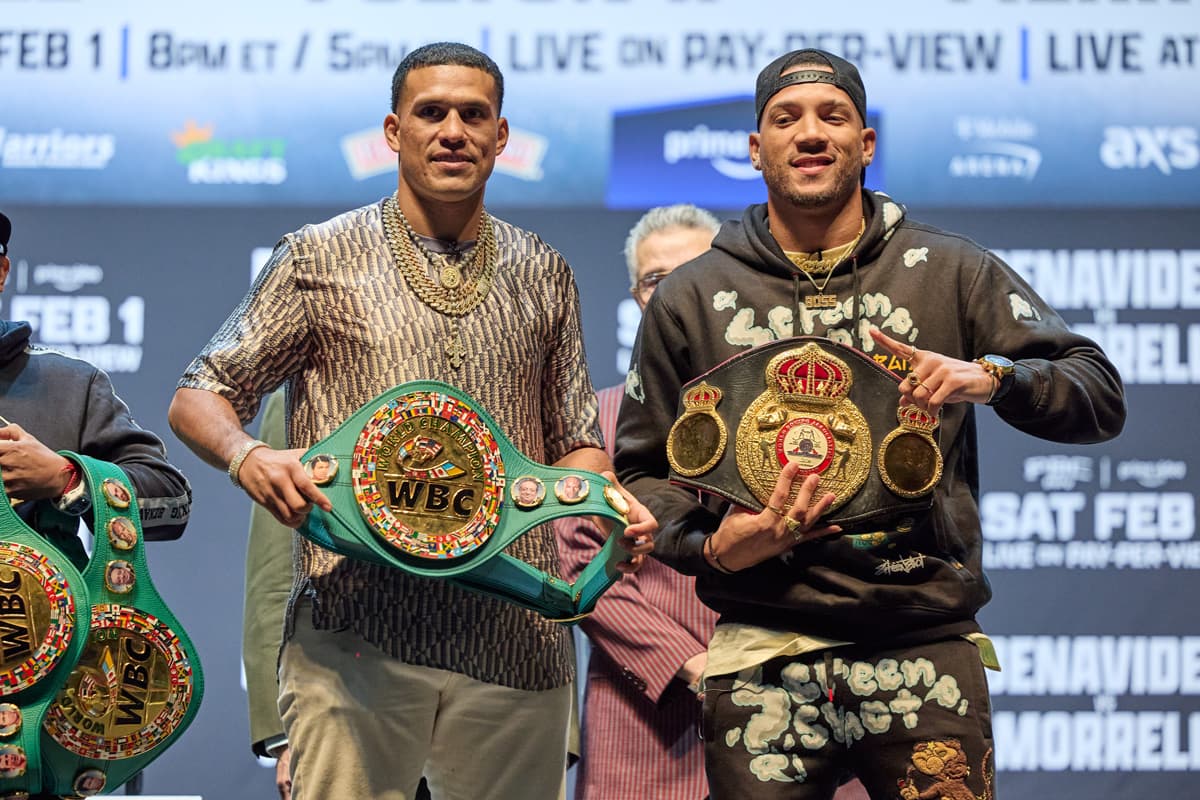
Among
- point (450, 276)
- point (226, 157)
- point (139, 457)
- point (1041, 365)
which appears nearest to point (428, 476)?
point (450, 276)

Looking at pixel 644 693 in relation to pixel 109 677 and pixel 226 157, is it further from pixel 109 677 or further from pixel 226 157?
pixel 226 157

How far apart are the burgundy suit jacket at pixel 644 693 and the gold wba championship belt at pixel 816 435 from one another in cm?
76

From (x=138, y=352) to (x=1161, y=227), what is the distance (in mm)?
2828

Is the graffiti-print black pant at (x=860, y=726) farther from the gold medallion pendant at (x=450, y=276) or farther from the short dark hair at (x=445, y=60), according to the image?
the short dark hair at (x=445, y=60)

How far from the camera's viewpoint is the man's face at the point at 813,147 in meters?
2.29

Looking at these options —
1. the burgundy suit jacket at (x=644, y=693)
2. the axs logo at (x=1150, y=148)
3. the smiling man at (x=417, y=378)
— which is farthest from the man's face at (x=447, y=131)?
the axs logo at (x=1150, y=148)

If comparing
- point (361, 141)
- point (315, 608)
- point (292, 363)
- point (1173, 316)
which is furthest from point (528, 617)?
point (1173, 316)

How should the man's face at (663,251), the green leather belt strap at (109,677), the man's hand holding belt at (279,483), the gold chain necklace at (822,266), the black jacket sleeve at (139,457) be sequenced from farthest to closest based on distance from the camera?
1. the man's face at (663,251)
2. the black jacket sleeve at (139,457)
3. the gold chain necklace at (822,266)
4. the green leather belt strap at (109,677)
5. the man's hand holding belt at (279,483)

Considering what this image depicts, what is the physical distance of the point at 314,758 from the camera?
7.07 feet

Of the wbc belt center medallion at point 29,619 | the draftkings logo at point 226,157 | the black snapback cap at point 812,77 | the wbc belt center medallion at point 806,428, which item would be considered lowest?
the wbc belt center medallion at point 29,619

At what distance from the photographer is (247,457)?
2031 millimetres

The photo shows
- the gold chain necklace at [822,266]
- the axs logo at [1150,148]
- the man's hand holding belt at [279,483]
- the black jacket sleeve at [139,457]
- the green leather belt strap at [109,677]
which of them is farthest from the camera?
the axs logo at [1150,148]

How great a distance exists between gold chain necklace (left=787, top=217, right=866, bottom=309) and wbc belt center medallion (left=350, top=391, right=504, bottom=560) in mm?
522

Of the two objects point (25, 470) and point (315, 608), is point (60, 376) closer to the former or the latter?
point (25, 470)
